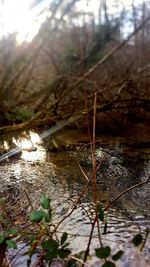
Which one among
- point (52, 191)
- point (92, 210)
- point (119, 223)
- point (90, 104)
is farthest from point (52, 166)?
point (90, 104)

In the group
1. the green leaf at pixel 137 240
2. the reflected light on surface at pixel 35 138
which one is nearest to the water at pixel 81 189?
the reflected light on surface at pixel 35 138

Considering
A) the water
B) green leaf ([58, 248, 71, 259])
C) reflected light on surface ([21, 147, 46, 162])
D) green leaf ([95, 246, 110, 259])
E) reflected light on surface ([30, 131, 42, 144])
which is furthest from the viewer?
reflected light on surface ([30, 131, 42, 144])

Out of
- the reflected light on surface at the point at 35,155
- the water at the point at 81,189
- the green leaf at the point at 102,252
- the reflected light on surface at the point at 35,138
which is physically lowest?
the water at the point at 81,189

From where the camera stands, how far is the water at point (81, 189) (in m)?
2.02

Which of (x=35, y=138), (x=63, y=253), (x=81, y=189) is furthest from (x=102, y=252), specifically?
(x=35, y=138)

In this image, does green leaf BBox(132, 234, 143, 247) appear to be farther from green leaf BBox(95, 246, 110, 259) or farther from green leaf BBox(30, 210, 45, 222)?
green leaf BBox(30, 210, 45, 222)

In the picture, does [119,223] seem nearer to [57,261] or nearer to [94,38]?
[57,261]

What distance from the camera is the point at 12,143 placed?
470 cm

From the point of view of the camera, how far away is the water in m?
2.02

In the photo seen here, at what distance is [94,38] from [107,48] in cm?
36

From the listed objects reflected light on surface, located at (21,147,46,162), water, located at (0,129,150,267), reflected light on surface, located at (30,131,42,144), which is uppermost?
reflected light on surface, located at (30,131,42,144)

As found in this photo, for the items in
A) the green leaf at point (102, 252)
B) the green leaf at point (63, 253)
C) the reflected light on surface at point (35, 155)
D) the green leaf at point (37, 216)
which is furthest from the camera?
the reflected light on surface at point (35, 155)

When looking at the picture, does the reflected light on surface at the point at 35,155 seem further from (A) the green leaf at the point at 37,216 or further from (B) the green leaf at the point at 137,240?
(B) the green leaf at the point at 137,240

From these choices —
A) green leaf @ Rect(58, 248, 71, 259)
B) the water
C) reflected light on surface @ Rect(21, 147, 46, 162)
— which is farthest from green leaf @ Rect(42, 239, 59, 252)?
reflected light on surface @ Rect(21, 147, 46, 162)
